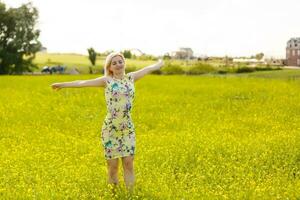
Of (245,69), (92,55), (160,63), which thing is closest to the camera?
(160,63)

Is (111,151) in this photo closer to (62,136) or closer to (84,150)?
(84,150)

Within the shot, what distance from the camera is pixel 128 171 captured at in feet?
34.6

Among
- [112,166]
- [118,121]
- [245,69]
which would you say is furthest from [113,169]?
[245,69]

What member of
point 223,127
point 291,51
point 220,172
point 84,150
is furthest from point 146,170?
point 291,51

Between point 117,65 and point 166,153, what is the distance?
441cm

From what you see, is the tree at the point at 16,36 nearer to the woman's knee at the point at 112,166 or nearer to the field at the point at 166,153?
the field at the point at 166,153

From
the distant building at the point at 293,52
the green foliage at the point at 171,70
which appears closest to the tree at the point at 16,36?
the green foliage at the point at 171,70

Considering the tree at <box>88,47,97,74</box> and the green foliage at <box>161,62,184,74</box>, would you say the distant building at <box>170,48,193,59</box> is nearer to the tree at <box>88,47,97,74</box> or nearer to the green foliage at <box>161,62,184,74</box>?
the green foliage at <box>161,62,184,74</box>

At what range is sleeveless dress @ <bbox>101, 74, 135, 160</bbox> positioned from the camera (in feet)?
33.8

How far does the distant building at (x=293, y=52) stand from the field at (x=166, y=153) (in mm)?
86775

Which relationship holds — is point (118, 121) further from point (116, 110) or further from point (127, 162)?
point (127, 162)

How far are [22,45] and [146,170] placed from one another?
75.5 metres

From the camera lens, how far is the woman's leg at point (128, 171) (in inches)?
411

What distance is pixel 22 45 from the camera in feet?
280
